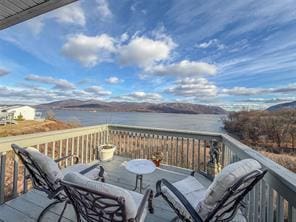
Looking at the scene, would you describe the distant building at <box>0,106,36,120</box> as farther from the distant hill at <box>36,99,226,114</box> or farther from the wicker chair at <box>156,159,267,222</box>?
the wicker chair at <box>156,159,267,222</box>

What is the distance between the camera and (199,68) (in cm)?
1323

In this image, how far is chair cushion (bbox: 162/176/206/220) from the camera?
1823mm

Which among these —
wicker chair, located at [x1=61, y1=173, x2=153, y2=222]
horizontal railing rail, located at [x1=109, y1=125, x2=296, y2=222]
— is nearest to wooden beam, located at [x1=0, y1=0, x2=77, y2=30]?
wicker chair, located at [x1=61, y1=173, x2=153, y2=222]

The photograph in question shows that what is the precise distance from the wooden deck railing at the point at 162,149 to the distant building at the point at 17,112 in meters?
11.9

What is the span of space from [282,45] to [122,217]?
9.95 meters

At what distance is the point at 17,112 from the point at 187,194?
67.7 feet

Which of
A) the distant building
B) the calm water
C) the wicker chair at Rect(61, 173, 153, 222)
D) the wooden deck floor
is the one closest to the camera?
the wicker chair at Rect(61, 173, 153, 222)

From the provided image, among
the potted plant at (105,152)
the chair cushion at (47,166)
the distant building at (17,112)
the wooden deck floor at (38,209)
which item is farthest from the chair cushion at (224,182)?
the distant building at (17,112)

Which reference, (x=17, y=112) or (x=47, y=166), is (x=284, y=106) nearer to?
(x=47, y=166)

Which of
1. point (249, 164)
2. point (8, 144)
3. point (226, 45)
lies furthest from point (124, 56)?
point (249, 164)

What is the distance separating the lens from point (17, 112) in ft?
59.5

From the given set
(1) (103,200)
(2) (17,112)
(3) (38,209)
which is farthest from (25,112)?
(1) (103,200)

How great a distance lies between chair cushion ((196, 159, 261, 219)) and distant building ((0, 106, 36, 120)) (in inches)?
709

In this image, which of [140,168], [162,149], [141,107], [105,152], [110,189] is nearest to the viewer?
[110,189]
